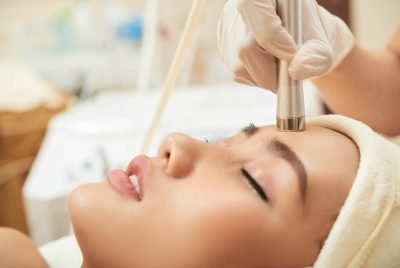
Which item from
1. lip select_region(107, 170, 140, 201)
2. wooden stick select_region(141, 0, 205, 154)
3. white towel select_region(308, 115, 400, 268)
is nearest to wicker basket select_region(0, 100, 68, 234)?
wooden stick select_region(141, 0, 205, 154)

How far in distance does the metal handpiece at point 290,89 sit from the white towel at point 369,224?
0.11 meters

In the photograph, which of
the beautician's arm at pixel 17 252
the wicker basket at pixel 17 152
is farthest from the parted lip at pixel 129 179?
the wicker basket at pixel 17 152

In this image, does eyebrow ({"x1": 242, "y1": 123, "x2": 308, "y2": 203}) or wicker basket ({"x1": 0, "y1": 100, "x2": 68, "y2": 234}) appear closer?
eyebrow ({"x1": 242, "y1": 123, "x2": 308, "y2": 203})

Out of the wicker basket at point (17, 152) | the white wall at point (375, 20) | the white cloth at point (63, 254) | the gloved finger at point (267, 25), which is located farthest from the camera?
the wicker basket at point (17, 152)

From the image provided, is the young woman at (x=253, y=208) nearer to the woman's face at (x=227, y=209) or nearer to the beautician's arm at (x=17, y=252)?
the woman's face at (x=227, y=209)

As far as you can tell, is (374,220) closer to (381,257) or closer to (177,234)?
(381,257)

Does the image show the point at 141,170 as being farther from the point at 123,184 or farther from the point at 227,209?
the point at 227,209

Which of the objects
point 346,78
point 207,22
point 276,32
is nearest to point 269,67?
point 276,32

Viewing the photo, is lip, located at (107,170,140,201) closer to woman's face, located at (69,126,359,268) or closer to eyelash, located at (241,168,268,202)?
woman's face, located at (69,126,359,268)

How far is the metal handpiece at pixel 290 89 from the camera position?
1.95ft

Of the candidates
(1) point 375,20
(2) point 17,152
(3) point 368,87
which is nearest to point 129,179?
(3) point 368,87

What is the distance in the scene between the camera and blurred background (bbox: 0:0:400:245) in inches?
49.9

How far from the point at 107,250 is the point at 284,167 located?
271mm

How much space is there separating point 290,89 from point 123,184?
0.91 ft
